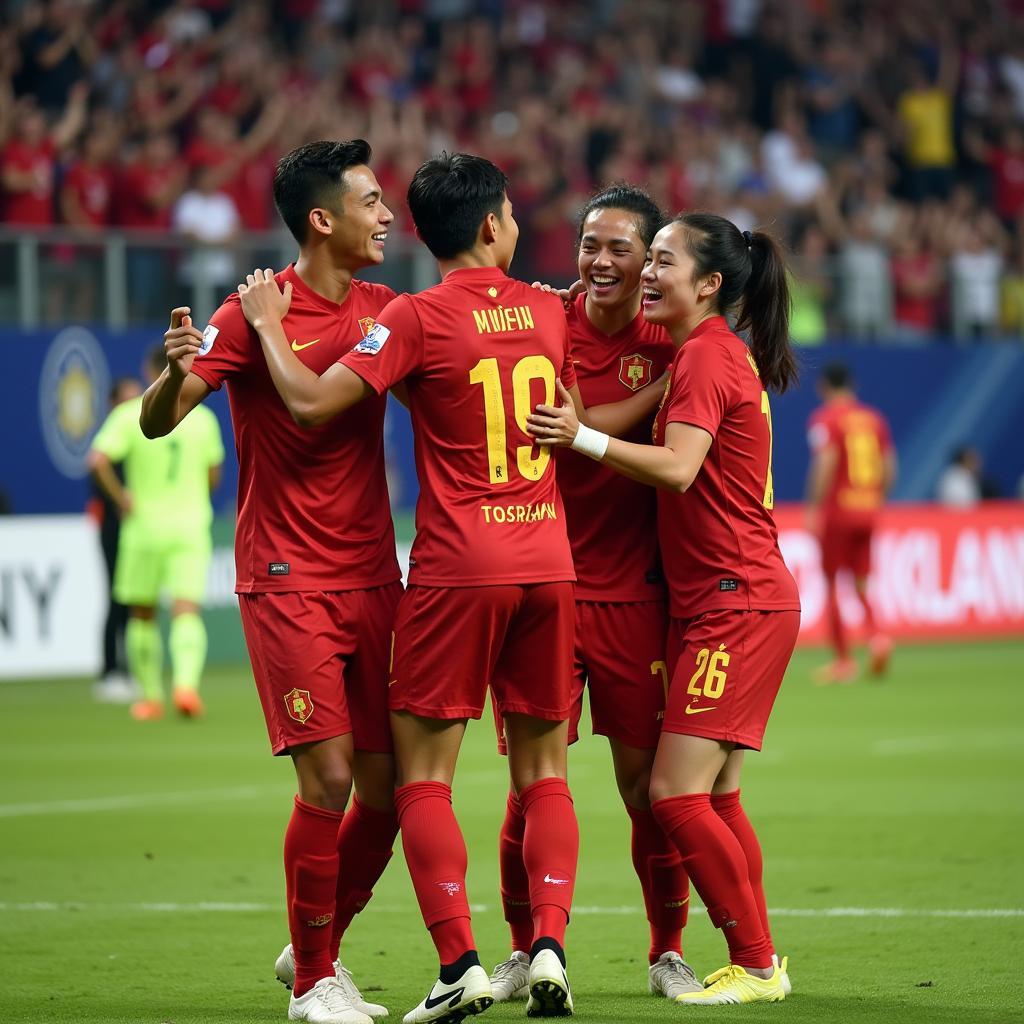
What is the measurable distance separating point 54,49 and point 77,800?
10261 millimetres

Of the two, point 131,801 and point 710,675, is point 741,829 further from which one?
point 131,801

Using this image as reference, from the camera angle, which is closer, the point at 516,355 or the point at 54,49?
the point at 516,355

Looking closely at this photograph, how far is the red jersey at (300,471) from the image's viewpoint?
5.66 meters

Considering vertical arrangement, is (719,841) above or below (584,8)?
below

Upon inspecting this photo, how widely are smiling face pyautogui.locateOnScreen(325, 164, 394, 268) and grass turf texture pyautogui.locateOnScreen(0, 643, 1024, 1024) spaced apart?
213cm

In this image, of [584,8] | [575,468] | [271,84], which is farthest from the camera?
[584,8]

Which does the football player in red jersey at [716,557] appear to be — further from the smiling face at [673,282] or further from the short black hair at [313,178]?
the short black hair at [313,178]

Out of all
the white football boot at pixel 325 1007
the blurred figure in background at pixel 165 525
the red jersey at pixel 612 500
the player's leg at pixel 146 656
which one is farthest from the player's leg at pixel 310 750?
the player's leg at pixel 146 656

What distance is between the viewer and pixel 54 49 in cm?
1883

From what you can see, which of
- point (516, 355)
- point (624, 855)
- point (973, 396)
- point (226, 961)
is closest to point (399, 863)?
point (624, 855)

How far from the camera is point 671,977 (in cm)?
593

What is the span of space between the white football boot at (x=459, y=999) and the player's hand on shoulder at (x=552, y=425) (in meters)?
1.40

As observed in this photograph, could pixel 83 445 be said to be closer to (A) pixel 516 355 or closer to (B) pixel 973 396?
(B) pixel 973 396

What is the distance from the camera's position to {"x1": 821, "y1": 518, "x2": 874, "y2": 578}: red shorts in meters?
17.2
